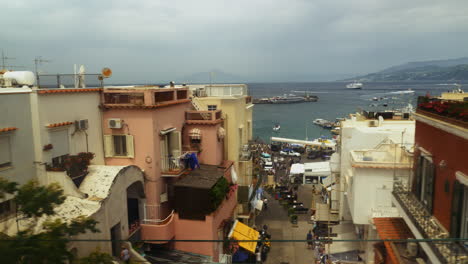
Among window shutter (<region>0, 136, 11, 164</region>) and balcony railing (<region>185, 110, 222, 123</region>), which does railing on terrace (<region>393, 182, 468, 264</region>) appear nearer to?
balcony railing (<region>185, 110, 222, 123</region>)

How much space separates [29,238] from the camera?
5.01 metres

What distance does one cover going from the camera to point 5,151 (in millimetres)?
10961

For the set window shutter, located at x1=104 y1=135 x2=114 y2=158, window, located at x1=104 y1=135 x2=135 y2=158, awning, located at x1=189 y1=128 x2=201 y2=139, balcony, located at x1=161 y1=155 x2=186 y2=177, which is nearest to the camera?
window, located at x1=104 y1=135 x2=135 y2=158

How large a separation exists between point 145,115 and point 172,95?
298cm

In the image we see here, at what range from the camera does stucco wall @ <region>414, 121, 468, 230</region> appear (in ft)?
23.1

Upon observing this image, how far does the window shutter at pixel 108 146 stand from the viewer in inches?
624

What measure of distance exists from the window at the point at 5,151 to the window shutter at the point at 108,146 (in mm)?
4944

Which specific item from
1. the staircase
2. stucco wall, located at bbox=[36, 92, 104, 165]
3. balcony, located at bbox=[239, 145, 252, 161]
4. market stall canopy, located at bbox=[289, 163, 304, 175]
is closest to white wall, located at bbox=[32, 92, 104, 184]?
stucco wall, located at bbox=[36, 92, 104, 165]

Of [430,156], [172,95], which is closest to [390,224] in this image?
[430,156]

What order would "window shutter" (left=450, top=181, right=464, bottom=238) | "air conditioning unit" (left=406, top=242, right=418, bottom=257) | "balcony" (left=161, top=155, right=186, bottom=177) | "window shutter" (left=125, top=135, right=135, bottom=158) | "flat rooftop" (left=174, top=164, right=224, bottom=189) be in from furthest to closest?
1. "balcony" (left=161, top=155, right=186, bottom=177)
2. "flat rooftop" (left=174, top=164, right=224, bottom=189)
3. "window shutter" (left=125, top=135, right=135, bottom=158)
4. "air conditioning unit" (left=406, top=242, right=418, bottom=257)
5. "window shutter" (left=450, top=181, right=464, bottom=238)

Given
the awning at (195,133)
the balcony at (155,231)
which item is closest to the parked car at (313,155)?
the awning at (195,133)

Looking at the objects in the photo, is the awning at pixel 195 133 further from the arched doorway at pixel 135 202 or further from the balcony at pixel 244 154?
the balcony at pixel 244 154

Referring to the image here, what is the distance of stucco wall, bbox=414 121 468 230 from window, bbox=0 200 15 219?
38.7 feet

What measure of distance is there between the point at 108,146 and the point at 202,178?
14.9ft
